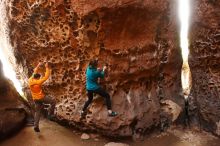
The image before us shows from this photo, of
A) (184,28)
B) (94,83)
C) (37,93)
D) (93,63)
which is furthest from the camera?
(184,28)

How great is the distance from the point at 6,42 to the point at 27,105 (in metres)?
1.69

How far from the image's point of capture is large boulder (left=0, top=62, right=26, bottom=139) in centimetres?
808

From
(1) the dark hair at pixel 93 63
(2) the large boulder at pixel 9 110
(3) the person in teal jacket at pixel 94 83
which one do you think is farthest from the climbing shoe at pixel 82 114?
(2) the large boulder at pixel 9 110

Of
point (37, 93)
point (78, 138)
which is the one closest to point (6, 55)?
point (37, 93)

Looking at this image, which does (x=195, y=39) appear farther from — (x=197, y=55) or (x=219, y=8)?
(x=219, y=8)

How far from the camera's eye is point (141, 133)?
28.4ft

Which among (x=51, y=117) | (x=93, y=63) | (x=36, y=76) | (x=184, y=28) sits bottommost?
(x=51, y=117)

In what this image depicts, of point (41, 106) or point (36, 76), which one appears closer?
point (36, 76)

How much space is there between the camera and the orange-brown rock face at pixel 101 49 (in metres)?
7.91

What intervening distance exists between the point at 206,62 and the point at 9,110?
494 centimetres

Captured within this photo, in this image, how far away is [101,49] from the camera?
8102mm

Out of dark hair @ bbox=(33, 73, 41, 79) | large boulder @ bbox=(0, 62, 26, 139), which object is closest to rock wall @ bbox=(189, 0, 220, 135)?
dark hair @ bbox=(33, 73, 41, 79)

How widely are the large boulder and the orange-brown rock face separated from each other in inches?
21.1

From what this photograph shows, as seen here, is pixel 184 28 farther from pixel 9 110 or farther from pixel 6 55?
pixel 9 110
